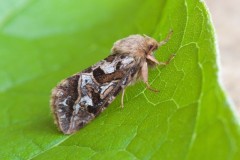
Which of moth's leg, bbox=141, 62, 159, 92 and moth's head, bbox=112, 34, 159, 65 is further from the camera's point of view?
moth's head, bbox=112, 34, 159, 65

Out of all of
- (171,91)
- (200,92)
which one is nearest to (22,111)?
(171,91)

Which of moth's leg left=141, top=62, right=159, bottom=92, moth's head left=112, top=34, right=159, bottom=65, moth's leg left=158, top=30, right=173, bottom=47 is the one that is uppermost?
moth's head left=112, top=34, right=159, bottom=65

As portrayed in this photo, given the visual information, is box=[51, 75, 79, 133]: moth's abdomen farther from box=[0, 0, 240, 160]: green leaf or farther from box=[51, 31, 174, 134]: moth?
box=[0, 0, 240, 160]: green leaf

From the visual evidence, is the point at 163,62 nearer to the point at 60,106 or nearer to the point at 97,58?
the point at 60,106

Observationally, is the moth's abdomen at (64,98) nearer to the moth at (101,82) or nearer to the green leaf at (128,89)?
the moth at (101,82)

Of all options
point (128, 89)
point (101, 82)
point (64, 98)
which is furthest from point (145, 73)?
point (64, 98)

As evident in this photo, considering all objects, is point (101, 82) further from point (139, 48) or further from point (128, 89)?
point (139, 48)

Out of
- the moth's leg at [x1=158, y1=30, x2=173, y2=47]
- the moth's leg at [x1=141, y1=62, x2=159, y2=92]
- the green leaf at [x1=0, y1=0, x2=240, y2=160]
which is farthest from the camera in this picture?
the moth's leg at [x1=158, y1=30, x2=173, y2=47]

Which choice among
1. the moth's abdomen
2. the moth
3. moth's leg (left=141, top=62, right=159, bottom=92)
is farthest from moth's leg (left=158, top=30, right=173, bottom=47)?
the moth's abdomen
